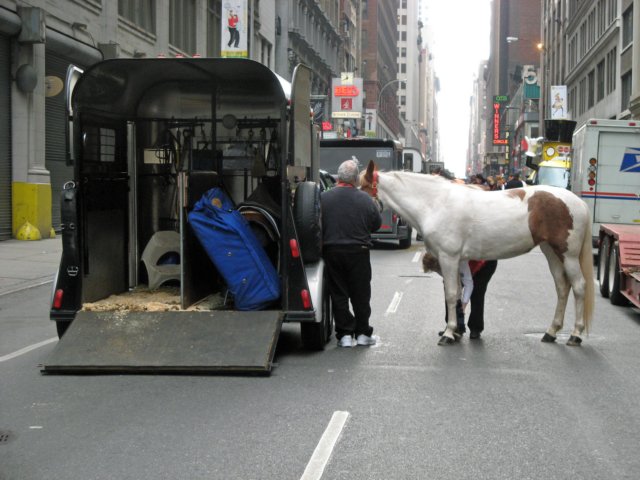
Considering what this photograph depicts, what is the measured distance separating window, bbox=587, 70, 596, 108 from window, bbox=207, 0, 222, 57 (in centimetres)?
2424

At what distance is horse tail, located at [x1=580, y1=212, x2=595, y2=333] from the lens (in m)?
9.55

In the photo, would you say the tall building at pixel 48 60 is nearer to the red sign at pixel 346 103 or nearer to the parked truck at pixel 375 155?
the parked truck at pixel 375 155

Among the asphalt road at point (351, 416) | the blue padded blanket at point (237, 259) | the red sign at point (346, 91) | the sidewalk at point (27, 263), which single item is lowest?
the asphalt road at point (351, 416)

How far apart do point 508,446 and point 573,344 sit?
13.5 ft

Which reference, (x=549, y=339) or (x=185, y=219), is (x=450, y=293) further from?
(x=185, y=219)

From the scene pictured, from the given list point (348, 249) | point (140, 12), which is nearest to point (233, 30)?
point (140, 12)

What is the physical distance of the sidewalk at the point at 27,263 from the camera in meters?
14.9

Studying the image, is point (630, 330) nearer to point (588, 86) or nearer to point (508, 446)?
point (508, 446)

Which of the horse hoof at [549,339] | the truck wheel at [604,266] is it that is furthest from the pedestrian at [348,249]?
the truck wheel at [604,266]

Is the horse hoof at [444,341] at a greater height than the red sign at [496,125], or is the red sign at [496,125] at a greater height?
the red sign at [496,125]

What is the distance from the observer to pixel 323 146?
80.5 ft

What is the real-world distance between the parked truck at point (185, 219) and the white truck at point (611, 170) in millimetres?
Answer: 11152

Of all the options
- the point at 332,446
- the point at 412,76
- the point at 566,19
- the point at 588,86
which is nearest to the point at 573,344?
the point at 332,446

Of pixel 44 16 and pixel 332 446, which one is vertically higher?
pixel 44 16
